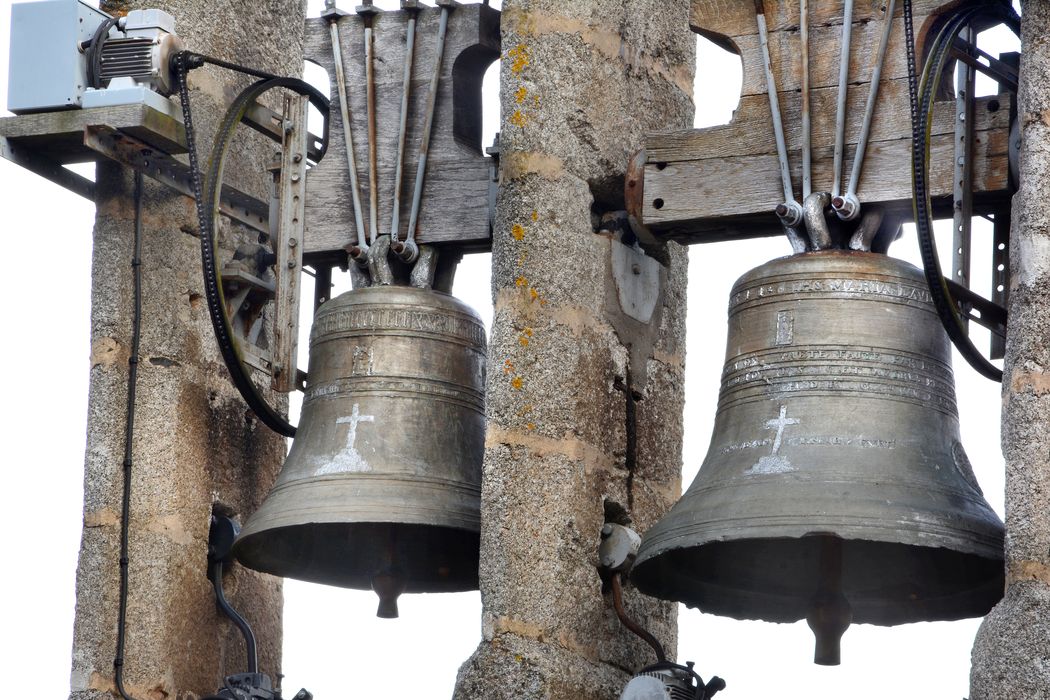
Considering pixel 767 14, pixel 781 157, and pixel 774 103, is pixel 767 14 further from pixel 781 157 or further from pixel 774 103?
pixel 781 157

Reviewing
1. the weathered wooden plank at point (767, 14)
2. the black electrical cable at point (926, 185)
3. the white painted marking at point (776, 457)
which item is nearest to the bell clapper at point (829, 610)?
the white painted marking at point (776, 457)

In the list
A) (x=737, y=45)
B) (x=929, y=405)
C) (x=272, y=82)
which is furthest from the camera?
(x=272, y=82)

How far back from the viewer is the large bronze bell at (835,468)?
866 cm

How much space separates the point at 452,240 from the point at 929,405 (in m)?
1.77

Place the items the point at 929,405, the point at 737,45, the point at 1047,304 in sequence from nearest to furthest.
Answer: the point at 1047,304, the point at 929,405, the point at 737,45

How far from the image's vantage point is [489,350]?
31.0 feet

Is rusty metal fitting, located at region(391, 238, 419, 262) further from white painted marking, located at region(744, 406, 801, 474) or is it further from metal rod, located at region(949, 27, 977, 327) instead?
metal rod, located at region(949, 27, 977, 327)

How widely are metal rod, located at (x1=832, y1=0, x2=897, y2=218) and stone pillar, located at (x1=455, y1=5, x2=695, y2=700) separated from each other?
2.89 feet

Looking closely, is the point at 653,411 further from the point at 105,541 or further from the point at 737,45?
the point at 105,541

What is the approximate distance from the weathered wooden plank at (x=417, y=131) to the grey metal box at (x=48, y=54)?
0.75 metres

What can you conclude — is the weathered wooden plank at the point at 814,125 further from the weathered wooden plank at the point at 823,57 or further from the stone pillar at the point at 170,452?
the stone pillar at the point at 170,452

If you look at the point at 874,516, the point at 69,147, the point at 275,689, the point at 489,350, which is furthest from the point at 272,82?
the point at 874,516

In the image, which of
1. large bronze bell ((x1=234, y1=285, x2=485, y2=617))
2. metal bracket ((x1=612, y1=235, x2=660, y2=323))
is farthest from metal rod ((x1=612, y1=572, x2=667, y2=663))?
metal bracket ((x1=612, y1=235, x2=660, y2=323))

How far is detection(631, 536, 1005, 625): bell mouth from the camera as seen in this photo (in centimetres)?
923
